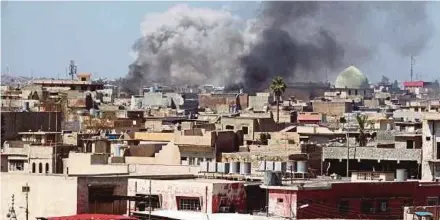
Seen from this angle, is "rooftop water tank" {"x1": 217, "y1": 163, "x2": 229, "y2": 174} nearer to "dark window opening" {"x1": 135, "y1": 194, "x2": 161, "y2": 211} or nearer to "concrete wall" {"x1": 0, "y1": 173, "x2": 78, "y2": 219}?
"dark window opening" {"x1": 135, "y1": 194, "x2": 161, "y2": 211}

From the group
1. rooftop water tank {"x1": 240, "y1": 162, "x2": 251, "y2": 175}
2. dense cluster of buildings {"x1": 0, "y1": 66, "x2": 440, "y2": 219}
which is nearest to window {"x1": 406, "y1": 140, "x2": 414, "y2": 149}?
dense cluster of buildings {"x1": 0, "y1": 66, "x2": 440, "y2": 219}

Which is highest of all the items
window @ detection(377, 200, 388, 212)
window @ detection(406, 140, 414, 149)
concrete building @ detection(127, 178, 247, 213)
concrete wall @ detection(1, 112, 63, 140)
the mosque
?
the mosque

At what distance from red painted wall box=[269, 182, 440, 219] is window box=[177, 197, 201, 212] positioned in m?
1.16

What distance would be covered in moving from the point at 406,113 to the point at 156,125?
52.7 feet

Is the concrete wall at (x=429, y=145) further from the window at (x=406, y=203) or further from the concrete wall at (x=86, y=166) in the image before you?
the concrete wall at (x=86, y=166)

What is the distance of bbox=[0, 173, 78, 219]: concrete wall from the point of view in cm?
2319

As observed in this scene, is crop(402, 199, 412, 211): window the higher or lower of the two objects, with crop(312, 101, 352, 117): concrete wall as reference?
lower

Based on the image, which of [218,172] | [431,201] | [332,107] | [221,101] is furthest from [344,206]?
[221,101]

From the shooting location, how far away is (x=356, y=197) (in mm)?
24422

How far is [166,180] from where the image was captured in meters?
24.4

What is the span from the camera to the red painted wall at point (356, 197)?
2333cm

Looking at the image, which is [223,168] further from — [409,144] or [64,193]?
[409,144]

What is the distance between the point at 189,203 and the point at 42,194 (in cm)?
233

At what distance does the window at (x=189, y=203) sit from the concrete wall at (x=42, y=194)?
169 centimetres
